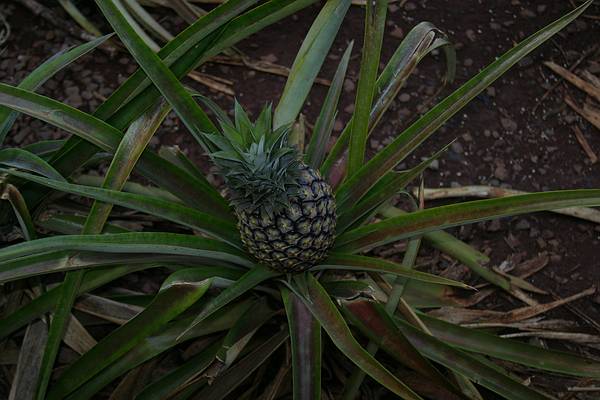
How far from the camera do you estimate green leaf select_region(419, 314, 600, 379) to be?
1561 mm

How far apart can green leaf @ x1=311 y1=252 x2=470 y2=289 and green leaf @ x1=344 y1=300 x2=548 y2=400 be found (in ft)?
0.63

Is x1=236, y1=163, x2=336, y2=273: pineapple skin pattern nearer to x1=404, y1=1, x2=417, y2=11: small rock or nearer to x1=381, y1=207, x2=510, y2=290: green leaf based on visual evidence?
x1=381, y1=207, x2=510, y2=290: green leaf

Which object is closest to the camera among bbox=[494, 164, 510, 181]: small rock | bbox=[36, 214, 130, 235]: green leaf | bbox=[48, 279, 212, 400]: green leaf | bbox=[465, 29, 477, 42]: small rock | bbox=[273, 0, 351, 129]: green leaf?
bbox=[48, 279, 212, 400]: green leaf

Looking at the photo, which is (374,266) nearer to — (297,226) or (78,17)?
(297,226)

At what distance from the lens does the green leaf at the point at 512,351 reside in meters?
1.56

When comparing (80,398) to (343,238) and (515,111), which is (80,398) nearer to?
(343,238)

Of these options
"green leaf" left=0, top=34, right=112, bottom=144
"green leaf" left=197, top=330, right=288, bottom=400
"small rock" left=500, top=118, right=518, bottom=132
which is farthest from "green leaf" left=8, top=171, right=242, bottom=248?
"small rock" left=500, top=118, right=518, bottom=132

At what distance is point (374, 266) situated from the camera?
4.43ft

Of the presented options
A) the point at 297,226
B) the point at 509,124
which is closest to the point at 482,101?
the point at 509,124

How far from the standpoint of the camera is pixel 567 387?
1777 mm

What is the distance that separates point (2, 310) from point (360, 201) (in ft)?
3.60

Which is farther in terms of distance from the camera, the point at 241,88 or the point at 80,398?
the point at 241,88

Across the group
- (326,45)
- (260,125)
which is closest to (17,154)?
(260,125)

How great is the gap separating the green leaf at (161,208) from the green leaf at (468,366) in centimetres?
45
